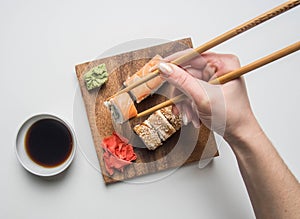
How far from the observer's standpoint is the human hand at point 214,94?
0.96 meters

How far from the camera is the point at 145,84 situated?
1123mm

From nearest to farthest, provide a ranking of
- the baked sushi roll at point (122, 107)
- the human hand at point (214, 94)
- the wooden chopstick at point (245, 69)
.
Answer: the wooden chopstick at point (245, 69)
the human hand at point (214, 94)
the baked sushi roll at point (122, 107)

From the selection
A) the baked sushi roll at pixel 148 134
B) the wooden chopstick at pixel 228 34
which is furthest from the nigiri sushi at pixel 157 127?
the wooden chopstick at pixel 228 34

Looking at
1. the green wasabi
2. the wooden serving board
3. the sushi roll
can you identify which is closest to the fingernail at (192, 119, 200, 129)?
the wooden serving board

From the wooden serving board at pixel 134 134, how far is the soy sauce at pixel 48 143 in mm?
78

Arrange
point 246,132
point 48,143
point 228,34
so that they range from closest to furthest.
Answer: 1. point 228,34
2. point 246,132
3. point 48,143

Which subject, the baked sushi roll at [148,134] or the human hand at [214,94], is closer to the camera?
the human hand at [214,94]

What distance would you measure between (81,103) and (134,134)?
0.17 m

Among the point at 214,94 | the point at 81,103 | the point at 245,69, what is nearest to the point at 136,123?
the point at 81,103

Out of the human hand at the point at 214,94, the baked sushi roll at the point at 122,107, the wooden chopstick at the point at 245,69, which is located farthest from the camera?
the baked sushi roll at the point at 122,107

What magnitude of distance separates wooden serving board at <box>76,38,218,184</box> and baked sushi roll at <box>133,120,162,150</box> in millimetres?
25

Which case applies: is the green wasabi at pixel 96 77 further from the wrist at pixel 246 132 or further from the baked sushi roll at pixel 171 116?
the wrist at pixel 246 132

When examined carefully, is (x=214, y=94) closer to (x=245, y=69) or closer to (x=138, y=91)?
(x=245, y=69)

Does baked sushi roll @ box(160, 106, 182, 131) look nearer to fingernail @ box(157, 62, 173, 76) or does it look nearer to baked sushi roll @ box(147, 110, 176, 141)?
baked sushi roll @ box(147, 110, 176, 141)
